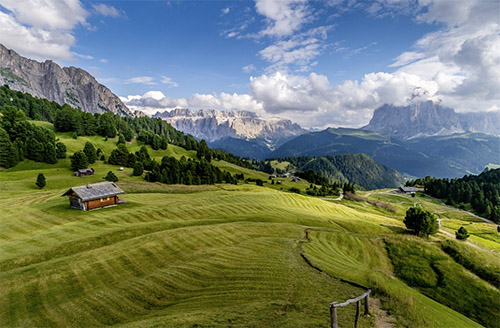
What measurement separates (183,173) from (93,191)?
6523cm

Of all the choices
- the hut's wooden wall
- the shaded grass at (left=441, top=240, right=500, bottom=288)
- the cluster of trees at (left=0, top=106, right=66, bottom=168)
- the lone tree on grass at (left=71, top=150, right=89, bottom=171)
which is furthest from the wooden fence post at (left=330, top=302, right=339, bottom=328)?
the cluster of trees at (left=0, top=106, right=66, bottom=168)

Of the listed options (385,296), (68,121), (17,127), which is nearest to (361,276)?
(385,296)

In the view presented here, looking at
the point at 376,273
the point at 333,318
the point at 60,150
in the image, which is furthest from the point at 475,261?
the point at 60,150

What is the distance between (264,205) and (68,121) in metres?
148

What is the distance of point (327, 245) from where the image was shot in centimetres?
3512

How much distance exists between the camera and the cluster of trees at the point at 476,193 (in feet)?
430

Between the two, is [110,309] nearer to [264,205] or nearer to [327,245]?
[327,245]

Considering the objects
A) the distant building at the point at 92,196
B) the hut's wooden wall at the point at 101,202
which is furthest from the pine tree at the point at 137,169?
the hut's wooden wall at the point at 101,202

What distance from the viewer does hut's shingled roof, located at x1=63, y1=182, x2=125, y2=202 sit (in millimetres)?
47097

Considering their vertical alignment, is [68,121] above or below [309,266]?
above

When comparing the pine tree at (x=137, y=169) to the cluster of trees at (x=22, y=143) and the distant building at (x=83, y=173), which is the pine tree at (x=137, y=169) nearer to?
the distant building at (x=83, y=173)

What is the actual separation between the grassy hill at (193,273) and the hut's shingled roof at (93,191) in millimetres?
3458

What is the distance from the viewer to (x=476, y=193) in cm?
15225

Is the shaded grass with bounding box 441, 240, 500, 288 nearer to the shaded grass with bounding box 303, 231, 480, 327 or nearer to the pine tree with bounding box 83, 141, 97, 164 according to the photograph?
the shaded grass with bounding box 303, 231, 480, 327
